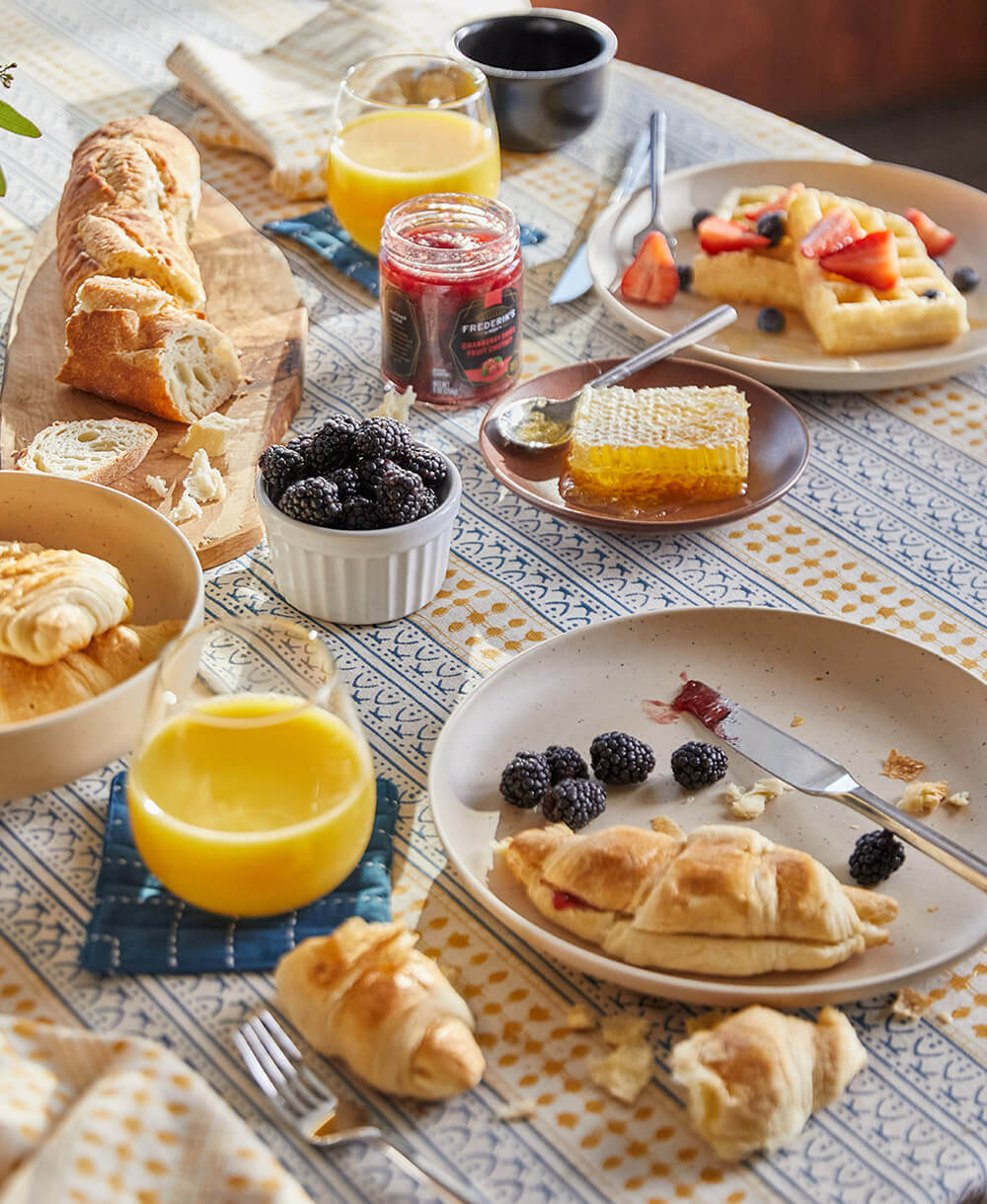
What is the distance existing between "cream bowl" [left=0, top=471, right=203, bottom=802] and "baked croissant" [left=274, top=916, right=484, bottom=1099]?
31 cm

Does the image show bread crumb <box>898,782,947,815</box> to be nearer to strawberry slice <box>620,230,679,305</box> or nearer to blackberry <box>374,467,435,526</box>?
blackberry <box>374,467,435,526</box>

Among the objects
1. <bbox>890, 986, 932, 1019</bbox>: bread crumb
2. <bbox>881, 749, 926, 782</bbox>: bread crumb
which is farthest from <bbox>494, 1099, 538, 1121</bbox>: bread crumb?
<bbox>881, 749, 926, 782</bbox>: bread crumb

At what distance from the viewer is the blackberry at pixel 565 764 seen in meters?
1.29

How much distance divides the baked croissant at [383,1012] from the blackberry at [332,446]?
0.60m

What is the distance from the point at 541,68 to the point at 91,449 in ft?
4.31

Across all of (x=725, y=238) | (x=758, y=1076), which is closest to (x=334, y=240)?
(x=725, y=238)

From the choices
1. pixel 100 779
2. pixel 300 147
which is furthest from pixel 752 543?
pixel 300 147

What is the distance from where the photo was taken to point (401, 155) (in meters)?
2.19

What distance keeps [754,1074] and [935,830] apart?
373mm

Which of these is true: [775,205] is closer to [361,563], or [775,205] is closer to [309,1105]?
[361,563]

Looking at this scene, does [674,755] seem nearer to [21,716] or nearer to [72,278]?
[21,716]

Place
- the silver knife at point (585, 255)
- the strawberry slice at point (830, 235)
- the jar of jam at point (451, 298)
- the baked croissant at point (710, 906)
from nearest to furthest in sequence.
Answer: the baked croissant at point (710, 906) → the jar of jam at point (451, 298) → the strawberry slice at point (830, 235) → the silver knife at point (585, 255)

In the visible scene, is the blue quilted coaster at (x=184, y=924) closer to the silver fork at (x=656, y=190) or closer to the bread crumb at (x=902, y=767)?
the bread crumb at (x=902, y=767)

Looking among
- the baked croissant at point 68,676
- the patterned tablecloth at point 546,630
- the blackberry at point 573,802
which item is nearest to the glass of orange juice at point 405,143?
the patterned tablecloth at point 546,630
